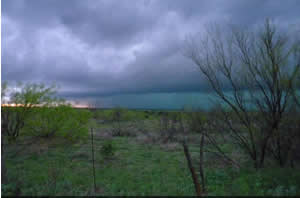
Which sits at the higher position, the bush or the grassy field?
the bush

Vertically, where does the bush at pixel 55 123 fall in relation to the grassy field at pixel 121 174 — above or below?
above

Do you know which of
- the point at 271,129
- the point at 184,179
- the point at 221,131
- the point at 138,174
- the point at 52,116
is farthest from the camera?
the point at 52,116

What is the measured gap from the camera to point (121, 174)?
27.3 feet

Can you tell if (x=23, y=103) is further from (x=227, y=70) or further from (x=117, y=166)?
(x=227, y=70)

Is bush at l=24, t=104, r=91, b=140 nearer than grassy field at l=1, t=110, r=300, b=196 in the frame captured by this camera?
No

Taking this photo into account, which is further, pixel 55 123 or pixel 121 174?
pixel 55 123

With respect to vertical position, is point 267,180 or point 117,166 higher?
point 267,180

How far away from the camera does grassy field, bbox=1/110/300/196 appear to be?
4.82 meters

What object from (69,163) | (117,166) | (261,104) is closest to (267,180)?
(261,104)

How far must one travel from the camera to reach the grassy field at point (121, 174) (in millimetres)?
4824

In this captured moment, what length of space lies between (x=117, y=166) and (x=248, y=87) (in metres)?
7.66

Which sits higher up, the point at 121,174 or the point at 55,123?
the point at 55,123

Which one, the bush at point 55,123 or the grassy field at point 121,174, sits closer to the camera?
the grassy field at point 121,174

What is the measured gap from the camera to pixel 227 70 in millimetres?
8531
